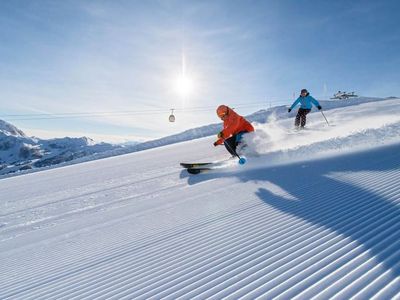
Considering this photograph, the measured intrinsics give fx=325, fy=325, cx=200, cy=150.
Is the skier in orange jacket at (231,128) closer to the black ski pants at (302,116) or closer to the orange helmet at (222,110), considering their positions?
the orange helmet at (222,110)

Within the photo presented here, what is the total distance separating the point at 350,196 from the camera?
4.66m

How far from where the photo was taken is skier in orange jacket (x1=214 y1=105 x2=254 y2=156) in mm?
9086

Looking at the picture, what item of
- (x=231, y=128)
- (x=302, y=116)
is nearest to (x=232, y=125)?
(x=231, y=128)

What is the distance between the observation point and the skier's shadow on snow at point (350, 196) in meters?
3.05

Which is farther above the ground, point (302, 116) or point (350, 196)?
point (302, 116)

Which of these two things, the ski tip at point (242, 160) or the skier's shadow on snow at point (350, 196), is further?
the ski tip at point (242, 160)

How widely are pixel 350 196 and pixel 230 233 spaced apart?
1.87m

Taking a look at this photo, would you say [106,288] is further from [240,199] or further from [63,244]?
[240,199]

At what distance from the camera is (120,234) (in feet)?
17.4

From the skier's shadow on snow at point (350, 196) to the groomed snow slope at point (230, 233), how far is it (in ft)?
0.07

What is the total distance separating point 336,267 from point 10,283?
3.98 m

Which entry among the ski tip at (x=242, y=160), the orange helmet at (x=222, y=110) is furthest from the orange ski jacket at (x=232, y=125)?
the ski tip at (x=242, y=160)

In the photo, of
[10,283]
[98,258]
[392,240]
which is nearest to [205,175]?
[98,258]

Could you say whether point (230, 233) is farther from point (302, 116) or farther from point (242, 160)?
point (302, 116)
